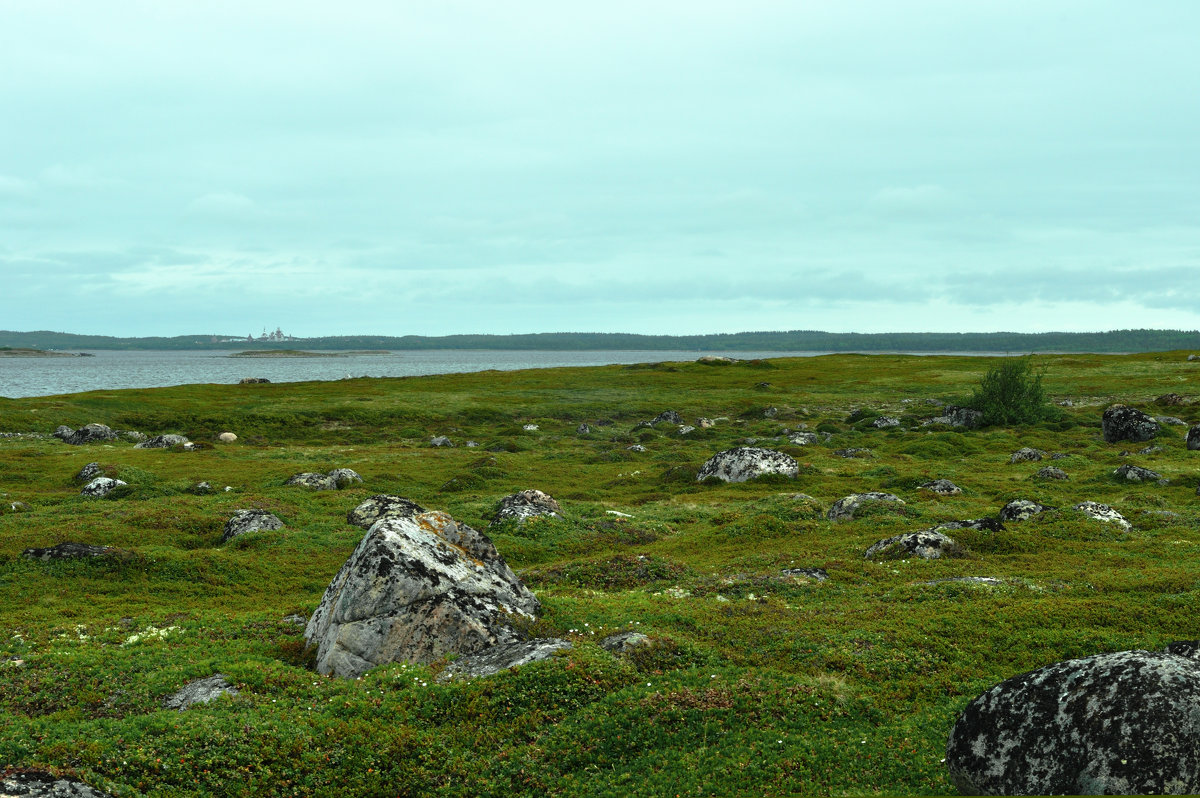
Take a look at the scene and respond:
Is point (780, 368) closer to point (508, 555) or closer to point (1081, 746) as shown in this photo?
point (508, 555)

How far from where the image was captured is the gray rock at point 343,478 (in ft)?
136

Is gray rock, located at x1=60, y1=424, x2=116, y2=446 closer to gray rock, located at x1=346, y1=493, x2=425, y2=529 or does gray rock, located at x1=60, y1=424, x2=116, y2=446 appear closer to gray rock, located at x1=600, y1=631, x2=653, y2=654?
gray rock, located at x1=346, y1=493, x2=425, y2=529

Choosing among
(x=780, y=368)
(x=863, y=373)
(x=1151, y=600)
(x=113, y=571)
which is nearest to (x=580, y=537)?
(x=113, y=571)

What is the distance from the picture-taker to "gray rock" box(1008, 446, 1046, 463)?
48.4 meters

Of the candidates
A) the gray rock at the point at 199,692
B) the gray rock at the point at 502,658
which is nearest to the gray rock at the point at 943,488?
the gray rock at the point at 502,658

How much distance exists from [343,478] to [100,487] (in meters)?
11.5

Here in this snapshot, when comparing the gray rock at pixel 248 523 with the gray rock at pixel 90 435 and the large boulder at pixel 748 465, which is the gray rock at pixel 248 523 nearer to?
the large boulder at pixel 748 465

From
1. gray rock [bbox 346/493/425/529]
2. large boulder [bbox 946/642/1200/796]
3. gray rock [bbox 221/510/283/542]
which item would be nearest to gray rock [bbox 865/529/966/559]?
large boulder [bbox 946/642/1200/796]

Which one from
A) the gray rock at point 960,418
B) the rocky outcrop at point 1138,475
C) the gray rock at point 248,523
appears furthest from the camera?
the gray rock at point 960,418

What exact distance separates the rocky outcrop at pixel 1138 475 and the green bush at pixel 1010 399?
29.8 m

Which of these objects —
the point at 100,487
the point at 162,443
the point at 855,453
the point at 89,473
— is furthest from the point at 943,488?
the point at 162,443

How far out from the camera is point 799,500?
3450 cm

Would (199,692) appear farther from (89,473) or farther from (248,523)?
(89,473)

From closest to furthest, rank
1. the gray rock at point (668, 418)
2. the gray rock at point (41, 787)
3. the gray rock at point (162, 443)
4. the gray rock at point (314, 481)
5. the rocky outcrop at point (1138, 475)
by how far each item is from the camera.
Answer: the gray rock at point (41, 787)
the rocky outcrop at point (1138, 475)
the gray rock at point (314, 481)
the gray rock at point (162, 443)
the gray rock at point (668, 418)
